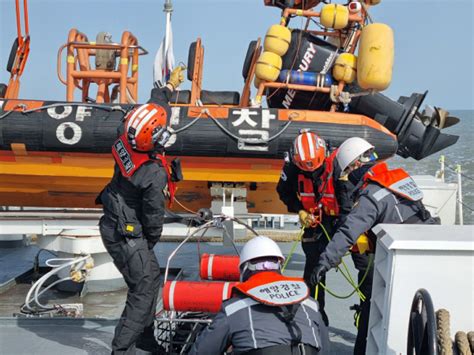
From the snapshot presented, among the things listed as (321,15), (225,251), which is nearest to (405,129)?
(321,15)

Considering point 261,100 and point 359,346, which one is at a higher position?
point 261,100

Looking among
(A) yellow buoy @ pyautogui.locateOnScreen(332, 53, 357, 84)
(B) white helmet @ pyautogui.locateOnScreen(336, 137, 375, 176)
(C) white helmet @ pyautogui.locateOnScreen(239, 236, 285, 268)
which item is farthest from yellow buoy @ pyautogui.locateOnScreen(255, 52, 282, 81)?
(C) white helmet @ pyautogui.locateOnScreen(239, 236, 285, 268)

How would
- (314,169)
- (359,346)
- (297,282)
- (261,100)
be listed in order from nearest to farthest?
(297,282)
(359,346)
(314,169)
(261,100)

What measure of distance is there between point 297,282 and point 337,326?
72.0 inches

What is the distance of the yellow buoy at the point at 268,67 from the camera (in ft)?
16.7

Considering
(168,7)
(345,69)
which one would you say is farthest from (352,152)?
(168,7)

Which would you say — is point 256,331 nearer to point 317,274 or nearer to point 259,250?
point 259,250

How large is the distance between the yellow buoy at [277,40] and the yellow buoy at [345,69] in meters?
0.47

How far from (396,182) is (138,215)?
123 centimetres

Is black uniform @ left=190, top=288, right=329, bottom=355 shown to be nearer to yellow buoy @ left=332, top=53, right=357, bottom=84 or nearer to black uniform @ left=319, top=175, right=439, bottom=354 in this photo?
black uniform @ left=319, top=175, right=439, bottom=354

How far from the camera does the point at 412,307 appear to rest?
1.89 meters

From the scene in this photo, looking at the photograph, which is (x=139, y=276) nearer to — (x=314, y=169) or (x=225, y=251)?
(x=314, y=169)

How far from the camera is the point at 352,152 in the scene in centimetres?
303

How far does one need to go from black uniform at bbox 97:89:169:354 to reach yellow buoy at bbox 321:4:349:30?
2.99 metres
